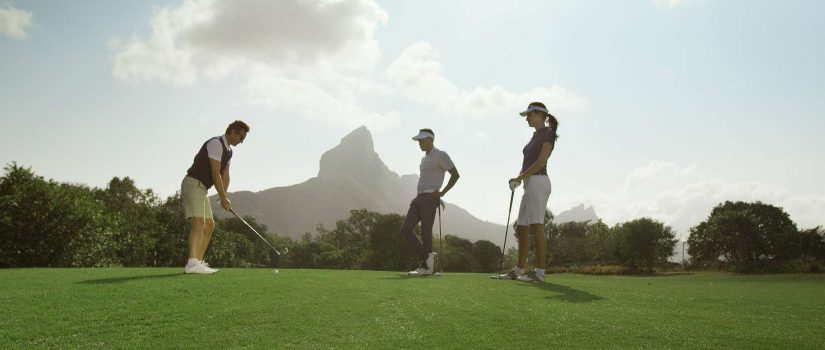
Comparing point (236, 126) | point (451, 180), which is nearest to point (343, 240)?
→ point (451, 180)

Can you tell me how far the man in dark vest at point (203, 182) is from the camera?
7.77 metres

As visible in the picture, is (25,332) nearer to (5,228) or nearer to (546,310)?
(546,310)

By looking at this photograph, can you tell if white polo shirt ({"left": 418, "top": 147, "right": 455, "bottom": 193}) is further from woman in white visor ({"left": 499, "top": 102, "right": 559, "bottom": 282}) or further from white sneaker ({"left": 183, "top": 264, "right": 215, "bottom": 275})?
white sneaker ({"left": 183, "top": 264, "right": 215, "bottom": 275})

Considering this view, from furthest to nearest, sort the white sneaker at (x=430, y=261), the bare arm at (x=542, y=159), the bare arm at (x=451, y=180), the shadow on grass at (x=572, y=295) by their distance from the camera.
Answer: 1. the bare arm at (x=451, y=180)
2. the white sneaker at (x=430, y=261)
3. the bare arm at (x=542, y=159)
4. the shadow on grass at (x=572, y=295)

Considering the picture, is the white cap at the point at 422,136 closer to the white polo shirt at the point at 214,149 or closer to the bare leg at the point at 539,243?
the bare leg at the point at 539,243

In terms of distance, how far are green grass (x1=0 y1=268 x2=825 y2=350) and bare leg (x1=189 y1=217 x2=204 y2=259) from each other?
162 cm

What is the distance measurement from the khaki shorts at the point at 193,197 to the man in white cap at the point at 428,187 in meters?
3.59

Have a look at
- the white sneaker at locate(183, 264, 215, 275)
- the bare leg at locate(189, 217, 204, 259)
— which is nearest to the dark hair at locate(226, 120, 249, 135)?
the bare leg at locate(189, 217, 204, 259)

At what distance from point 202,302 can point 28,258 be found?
59.0 feet

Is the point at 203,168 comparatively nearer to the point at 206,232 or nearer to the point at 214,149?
the point at 214,149

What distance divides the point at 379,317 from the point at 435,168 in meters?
5.63

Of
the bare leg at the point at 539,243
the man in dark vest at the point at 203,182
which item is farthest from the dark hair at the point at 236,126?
the bare leg at the point at 539,243

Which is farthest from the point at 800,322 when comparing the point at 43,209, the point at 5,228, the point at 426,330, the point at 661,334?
the point at 43,209

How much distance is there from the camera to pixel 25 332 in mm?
3949
